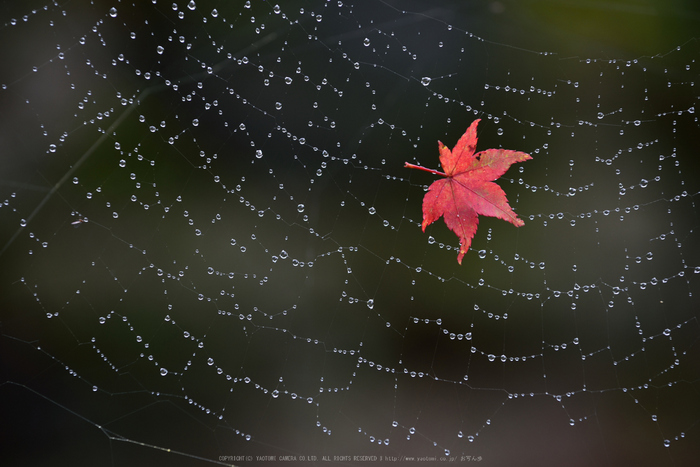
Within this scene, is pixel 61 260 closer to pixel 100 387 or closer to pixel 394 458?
pixel 100 387

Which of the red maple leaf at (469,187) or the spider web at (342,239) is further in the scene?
the spider web at (342,239)

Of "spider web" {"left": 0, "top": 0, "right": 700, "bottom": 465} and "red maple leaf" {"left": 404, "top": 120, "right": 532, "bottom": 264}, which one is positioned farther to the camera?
"spider web" {"left": 0, "top": 0, "right": 700, "bottom": 465}

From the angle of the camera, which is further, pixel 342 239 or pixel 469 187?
pixel 342 239

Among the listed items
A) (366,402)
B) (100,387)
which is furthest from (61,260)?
(366,402)
